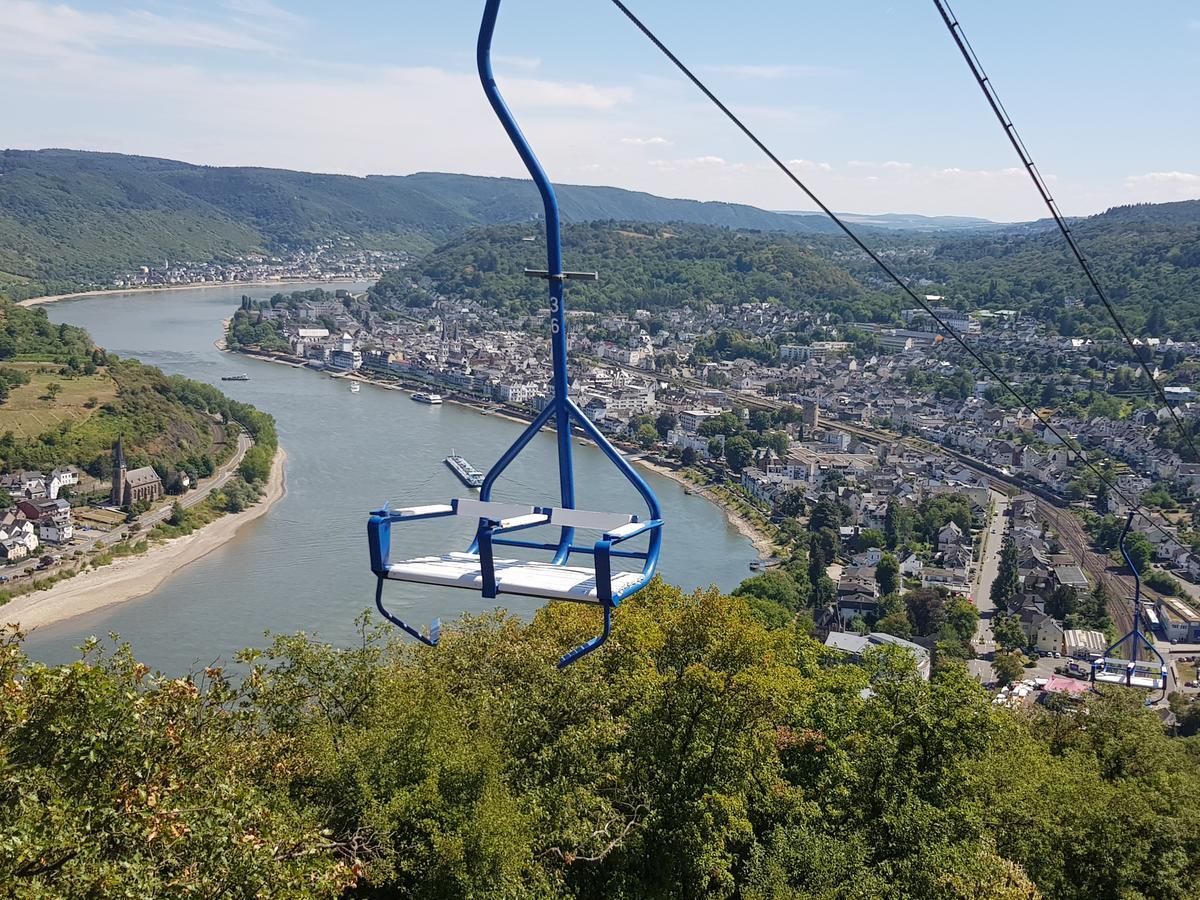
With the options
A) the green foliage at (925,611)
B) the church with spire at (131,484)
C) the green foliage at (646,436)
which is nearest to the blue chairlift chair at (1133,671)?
the green foliage at (925,611)

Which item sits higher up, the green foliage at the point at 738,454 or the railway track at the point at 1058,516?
the green foliage at the point at 738,454

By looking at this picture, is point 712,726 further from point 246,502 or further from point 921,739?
point 246,502

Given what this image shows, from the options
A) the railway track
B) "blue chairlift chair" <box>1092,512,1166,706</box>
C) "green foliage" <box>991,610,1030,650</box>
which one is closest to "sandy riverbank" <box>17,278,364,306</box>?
the railway track

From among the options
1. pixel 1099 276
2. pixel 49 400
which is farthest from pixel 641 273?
Answer: pixel 49 400

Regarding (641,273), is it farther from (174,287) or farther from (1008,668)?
(1008,668)

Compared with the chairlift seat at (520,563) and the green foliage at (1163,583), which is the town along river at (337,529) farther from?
the chairlift seat at (520,563)

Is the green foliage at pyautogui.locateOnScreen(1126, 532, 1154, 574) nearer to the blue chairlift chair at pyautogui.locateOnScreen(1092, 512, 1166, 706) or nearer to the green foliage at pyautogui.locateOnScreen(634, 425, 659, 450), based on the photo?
the blue chairlift chair at pyautogui.locateOnScreen(1092, 512, 1166, 706)
